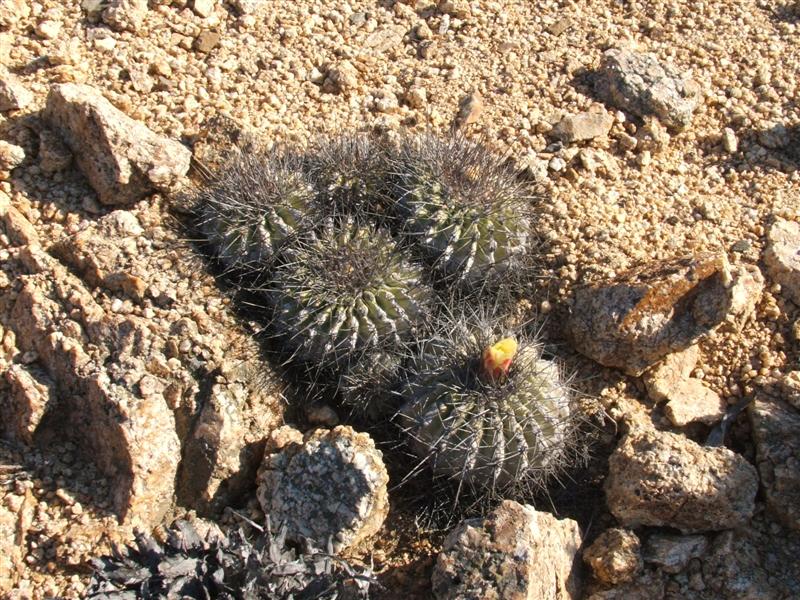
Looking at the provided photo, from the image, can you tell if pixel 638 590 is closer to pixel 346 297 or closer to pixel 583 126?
pixel 346 297

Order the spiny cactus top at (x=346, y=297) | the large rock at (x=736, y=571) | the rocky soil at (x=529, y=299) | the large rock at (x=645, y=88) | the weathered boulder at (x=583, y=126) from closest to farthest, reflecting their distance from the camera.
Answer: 1. the large rock at (x=736, y=571)
2. the rocky soil at (x=529, y=299)
3. the spiny cactus top at (x=346, y=297)
4. the weathered boulder at (x=583, y=126)
5. the large rock at (x=645, y=88)

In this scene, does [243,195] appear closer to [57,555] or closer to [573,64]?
[57,555]

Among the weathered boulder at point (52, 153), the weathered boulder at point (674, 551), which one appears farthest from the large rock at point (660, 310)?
the weathered boulder at point (52, 153)

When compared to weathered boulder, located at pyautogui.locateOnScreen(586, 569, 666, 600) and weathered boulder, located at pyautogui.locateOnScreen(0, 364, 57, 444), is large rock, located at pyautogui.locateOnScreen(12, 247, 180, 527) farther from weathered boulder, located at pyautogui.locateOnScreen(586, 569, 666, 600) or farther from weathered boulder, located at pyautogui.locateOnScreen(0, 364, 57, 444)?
weathered boulder, located at pyautogui.locateOnScreen(586, 569, 666, 600)

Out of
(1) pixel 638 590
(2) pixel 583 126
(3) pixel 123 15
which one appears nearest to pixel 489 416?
(1) pixel 638 590

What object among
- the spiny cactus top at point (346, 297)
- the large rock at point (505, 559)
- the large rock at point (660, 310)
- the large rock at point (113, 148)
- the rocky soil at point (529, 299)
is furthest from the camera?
the large rock at point (113, 148)

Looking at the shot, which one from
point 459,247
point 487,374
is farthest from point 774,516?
point 459,247

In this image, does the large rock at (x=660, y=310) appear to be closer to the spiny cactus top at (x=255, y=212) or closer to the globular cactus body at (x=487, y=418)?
the globular cactus body at (x=487, y=418)
